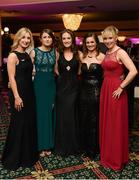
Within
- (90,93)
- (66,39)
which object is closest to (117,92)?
(90,93)

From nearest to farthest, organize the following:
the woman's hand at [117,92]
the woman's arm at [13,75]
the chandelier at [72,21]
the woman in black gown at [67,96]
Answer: the woman's arm at [13,75]
the woman's hand at [117,92]
the woman in black gown at [67,96]
the chandelier at [72,21]

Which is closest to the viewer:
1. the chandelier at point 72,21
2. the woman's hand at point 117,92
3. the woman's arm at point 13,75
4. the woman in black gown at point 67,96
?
the woman's arm at point 13,75

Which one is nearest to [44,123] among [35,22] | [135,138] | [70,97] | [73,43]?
[70,97]

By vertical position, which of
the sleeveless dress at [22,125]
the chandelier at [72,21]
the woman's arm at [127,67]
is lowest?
the sleeveless dress at [22,125]

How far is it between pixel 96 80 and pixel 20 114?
3.25ft

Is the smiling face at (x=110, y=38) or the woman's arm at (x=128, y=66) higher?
the smiling face at (x=110, y=38)

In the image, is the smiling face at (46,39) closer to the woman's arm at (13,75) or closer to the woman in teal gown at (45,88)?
the woman in teal gown at (45,88)

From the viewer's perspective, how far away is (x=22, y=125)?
10.2 ft

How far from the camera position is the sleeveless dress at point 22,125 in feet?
9.92

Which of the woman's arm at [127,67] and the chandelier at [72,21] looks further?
the chandelier at [72,21]

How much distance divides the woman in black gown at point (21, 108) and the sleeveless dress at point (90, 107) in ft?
2.07

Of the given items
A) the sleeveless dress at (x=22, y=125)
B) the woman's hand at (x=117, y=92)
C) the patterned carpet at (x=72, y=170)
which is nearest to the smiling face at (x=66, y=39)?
the sleeveless dress at (x=22, y=125)

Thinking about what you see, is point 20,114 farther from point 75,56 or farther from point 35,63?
point 75,56

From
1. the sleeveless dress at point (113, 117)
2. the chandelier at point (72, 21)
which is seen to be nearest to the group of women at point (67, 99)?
the sleeveless dress at point (113, 117)
